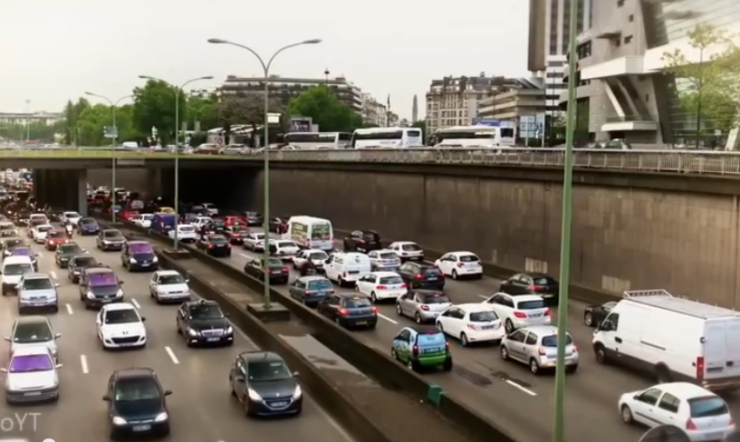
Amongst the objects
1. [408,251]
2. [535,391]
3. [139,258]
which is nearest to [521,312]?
[535,391]

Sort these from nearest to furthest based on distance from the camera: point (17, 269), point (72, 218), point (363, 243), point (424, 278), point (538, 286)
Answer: point (538, 286)
point (424, 278)
point (17, 269)
point (363, 243)
point (72, 218)

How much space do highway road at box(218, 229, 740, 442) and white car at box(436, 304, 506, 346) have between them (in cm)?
31

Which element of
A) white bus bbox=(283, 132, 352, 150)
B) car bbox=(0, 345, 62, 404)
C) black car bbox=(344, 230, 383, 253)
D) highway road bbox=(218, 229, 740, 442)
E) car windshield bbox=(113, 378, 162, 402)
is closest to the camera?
car windshield bbox=(113, 378, 162, 402)

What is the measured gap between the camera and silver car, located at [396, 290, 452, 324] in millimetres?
27953

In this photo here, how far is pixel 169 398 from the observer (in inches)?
734

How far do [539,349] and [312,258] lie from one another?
2097cm

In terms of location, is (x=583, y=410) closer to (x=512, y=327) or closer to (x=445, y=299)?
(x=512, y=327)

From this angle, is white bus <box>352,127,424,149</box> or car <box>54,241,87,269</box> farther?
white bus <box>352,127,424,149</box>

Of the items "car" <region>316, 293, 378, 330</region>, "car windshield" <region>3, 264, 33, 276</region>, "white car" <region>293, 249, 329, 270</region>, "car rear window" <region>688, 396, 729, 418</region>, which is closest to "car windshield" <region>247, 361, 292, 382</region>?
"car rear window" <region>688, 396, 729, 418</region>

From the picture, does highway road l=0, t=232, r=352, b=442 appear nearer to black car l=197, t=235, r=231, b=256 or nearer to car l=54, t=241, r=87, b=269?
car l=54, t=241, r=87, b=269

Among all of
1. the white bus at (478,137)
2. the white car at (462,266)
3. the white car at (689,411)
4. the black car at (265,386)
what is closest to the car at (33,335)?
the black car at (265,386)

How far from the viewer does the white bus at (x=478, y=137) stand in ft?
234

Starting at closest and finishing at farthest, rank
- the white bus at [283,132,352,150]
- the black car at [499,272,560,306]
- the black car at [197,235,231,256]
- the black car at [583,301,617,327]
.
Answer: the black car at [583,301,617,327], the black car at [499,272,560,306], the black car at [197,235,231,256], the white bus at [283,132,352,150]

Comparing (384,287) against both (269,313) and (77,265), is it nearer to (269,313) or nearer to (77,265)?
(269,313)
